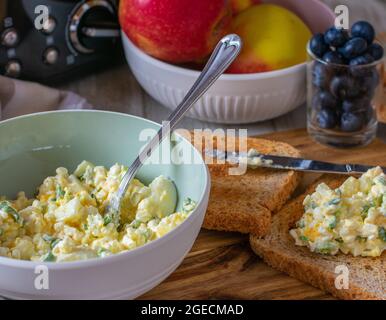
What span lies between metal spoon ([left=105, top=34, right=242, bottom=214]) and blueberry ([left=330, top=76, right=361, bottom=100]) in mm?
367

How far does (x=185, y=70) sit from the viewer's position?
189 centimetres

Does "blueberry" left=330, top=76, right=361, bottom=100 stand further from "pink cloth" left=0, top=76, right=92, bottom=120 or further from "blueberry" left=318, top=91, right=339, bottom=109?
"pink cloth" left=0, top=76, right=92, bottom=120

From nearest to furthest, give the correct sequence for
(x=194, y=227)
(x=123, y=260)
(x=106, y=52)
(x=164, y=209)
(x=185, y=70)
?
(x=123, y=260), (x=194, y=227), (x=164, y=209), (x=185, y=70), (x=106, y=52)

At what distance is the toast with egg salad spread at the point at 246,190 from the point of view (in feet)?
5.19

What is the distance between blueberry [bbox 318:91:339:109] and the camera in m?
1.87

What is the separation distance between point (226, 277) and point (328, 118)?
1.95ft

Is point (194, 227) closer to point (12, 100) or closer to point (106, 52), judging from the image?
point (12, 100)

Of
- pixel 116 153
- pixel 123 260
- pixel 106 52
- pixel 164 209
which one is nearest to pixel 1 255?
pixel 123 260

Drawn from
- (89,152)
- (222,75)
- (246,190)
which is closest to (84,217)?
(89,152)

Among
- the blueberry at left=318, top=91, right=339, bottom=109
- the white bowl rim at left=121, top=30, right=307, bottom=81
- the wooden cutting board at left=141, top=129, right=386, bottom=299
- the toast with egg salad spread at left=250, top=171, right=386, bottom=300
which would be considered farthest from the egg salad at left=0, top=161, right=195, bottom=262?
the blueberry at left=318, top=91, right=339, bottom=109

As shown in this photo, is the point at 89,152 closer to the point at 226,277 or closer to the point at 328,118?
the point at 226,277

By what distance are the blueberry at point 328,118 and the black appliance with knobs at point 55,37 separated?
645mm

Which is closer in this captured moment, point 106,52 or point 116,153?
point 116,153

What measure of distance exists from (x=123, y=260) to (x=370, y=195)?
21.6 inches
